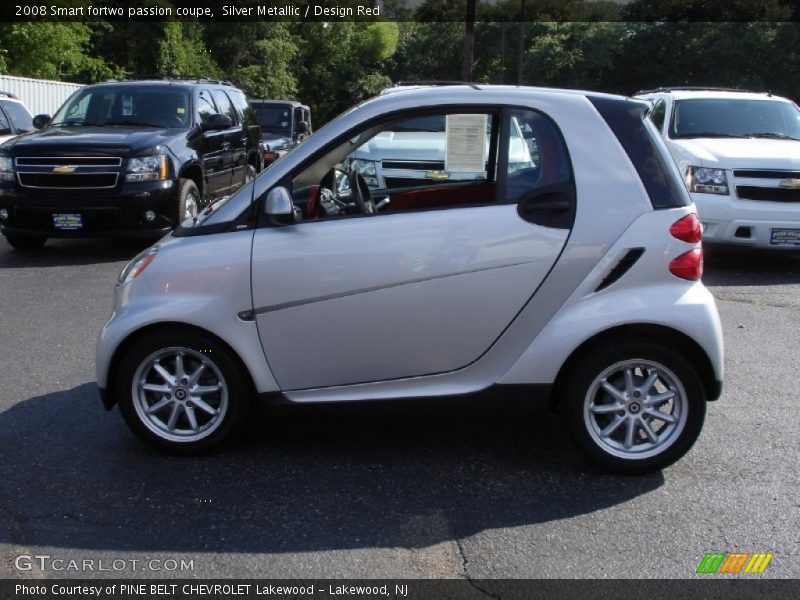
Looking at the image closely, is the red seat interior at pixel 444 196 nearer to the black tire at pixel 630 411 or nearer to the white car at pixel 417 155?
the white car at pixel 417 155

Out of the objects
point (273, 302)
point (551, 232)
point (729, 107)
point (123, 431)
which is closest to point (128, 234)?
point (123, 431)

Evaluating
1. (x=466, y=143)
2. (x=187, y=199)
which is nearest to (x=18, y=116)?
(x=187, y=199)

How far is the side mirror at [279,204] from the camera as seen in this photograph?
4.23 m

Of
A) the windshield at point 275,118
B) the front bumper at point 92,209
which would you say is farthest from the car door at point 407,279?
the windshield at point 275,118

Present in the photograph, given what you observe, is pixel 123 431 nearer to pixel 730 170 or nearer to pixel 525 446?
pixel 525 446

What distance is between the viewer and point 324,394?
440cm

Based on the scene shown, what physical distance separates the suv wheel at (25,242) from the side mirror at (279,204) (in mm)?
7245

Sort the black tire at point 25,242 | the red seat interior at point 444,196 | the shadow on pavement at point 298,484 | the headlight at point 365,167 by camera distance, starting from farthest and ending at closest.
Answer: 1. the black tire at point 25,242
2. the headlight at point 365,167
3. the red seat interior at point 444,196
4. the shadow on pavement at point 298,484

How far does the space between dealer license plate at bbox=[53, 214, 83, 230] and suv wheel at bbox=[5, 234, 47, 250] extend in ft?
3.23

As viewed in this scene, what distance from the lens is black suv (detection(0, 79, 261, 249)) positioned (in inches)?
380

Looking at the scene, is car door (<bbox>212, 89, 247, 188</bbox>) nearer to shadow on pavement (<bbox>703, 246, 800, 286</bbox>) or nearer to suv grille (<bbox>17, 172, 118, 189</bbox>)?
suv grille (<bbox>17, 172, 118, 189</bbox>)

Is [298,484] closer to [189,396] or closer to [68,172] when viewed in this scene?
[189,396]

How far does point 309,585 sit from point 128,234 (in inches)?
286

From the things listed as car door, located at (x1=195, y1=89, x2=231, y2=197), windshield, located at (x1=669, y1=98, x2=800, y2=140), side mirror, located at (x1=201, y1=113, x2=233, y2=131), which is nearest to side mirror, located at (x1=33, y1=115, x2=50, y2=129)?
car door, located at (x1=195, y1=89, x2=231, y2=197)
